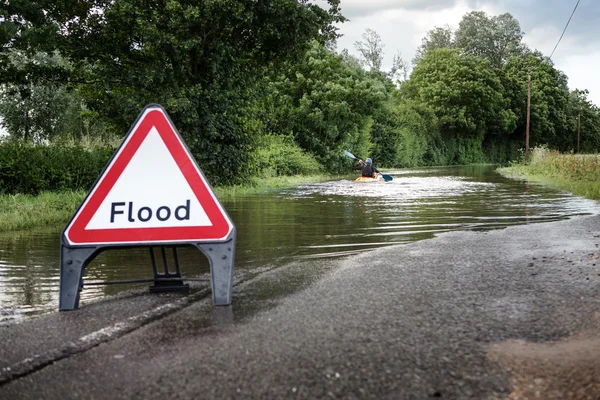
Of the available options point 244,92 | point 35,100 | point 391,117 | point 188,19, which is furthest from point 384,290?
point 391,117

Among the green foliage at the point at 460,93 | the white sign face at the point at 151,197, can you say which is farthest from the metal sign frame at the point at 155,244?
the green foliage at the point at 460,93

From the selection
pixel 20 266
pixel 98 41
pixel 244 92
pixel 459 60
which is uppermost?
pixel 459 60

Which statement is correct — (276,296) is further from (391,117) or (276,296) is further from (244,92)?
(391,117)

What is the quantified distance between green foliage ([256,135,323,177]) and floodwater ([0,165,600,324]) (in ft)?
45.3

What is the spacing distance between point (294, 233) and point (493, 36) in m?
93.5

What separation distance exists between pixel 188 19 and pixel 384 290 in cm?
1547

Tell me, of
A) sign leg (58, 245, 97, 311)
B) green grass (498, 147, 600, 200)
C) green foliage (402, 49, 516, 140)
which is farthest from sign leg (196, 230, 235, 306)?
green foliage (402, 49, 516, 140)

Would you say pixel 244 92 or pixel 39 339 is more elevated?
pixel 244 92

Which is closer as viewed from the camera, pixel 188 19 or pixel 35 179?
pixel 35 179

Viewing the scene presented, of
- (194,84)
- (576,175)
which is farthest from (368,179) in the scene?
(194,84)

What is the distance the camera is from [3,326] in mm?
4457

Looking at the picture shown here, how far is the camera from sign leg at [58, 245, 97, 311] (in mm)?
4766

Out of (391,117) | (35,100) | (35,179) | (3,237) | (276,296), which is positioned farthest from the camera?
(391,117)

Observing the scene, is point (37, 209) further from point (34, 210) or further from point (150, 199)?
point (150, 199)
